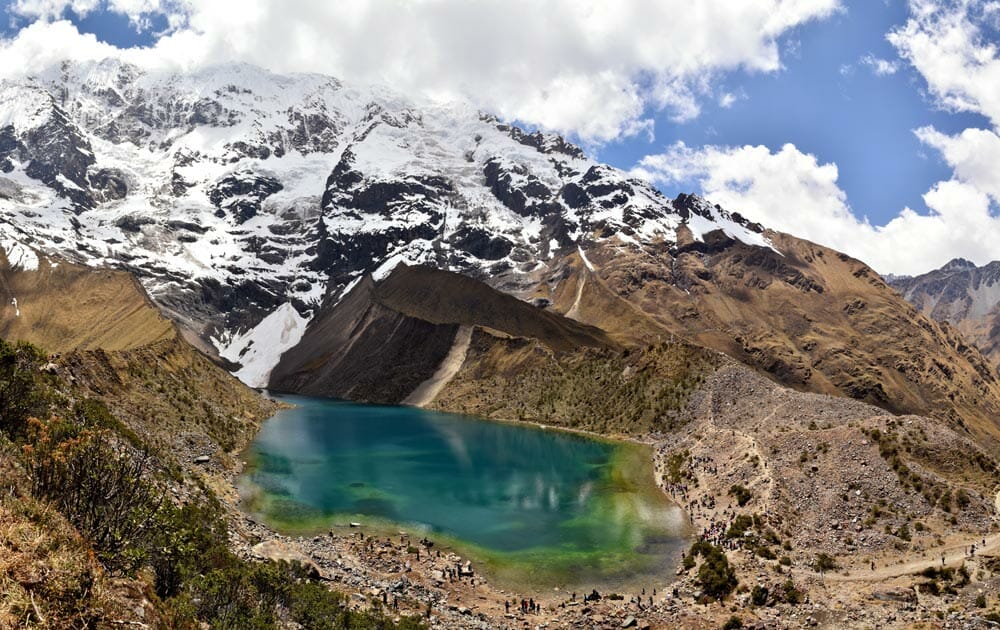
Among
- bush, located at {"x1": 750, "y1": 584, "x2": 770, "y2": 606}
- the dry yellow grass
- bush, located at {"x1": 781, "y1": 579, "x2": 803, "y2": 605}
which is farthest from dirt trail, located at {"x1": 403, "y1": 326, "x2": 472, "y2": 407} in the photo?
the dry yellow grass

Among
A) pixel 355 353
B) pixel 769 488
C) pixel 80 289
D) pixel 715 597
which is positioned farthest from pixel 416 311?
pixel 715 597

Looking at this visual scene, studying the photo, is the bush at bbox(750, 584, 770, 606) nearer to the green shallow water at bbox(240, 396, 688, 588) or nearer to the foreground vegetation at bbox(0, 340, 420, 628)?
the green shallow water at bbox(240, 396, 688, 588)

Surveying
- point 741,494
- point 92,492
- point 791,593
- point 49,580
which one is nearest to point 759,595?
point 791,593

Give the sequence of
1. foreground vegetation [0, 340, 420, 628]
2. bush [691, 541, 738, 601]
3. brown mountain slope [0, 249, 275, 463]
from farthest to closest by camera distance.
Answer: brown mountain slope [0, 249, 275, 463]
bush [691, 541, 738, 601]
foreground vegetation [0, 340, 420, 628]

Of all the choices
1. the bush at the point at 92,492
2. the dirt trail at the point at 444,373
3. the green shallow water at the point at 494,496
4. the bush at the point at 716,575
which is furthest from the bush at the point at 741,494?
the dirt trail at the point at 444,373

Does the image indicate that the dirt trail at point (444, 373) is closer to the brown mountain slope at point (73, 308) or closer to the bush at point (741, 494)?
the brown mountain slope at point (73, 308)

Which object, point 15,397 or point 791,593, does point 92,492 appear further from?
point 791,593
